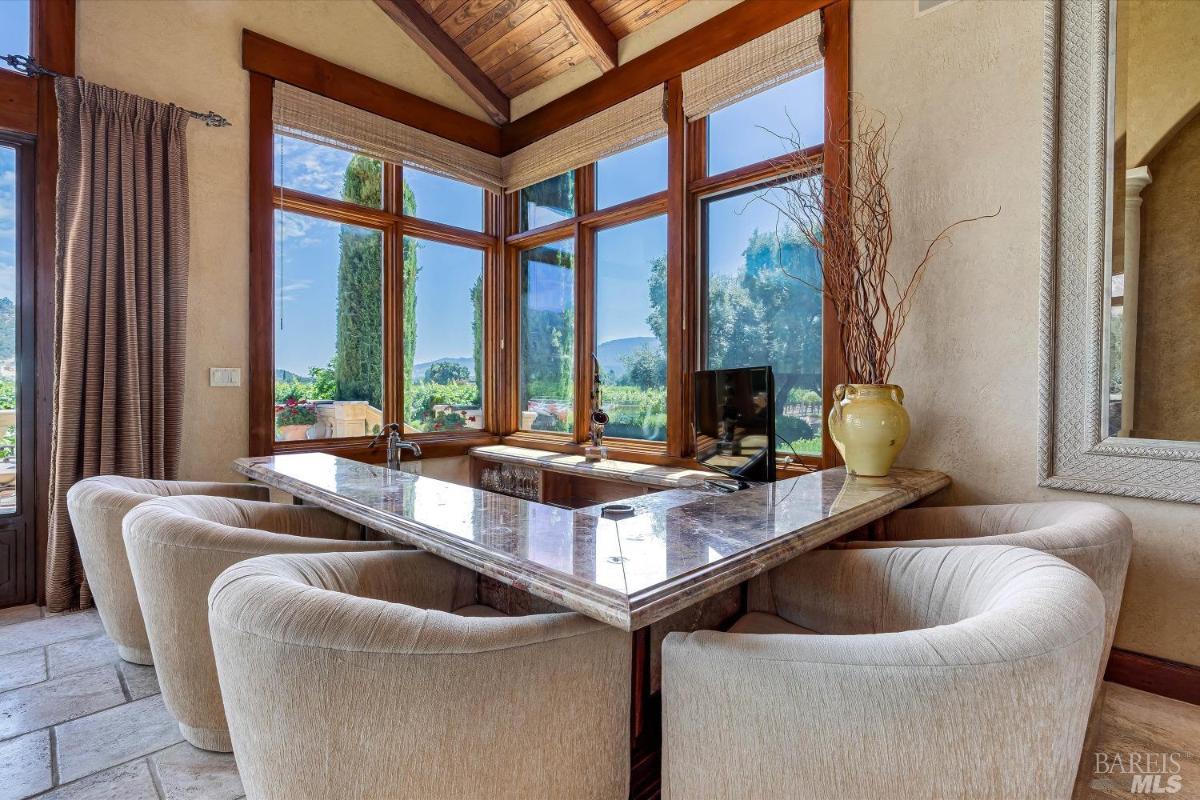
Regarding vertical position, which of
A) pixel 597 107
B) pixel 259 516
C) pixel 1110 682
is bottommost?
pixel 1110 682

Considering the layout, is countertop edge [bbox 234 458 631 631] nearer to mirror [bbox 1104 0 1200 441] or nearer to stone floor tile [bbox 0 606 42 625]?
stone floor tile [bbox 0 606 42 625]

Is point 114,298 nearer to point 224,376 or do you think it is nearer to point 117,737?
point 224,376

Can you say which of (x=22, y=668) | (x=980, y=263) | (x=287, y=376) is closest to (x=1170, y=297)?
(x=980, y=263)

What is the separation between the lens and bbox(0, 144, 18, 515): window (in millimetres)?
2646

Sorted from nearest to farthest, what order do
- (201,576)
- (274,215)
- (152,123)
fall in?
(201,576) → (152,123) → (274,215)

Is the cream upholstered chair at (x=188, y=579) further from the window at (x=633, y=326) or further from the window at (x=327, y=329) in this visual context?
the window at (x=633, y=326)

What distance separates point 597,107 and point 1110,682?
3.66 metres

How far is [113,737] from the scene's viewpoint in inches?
66.7

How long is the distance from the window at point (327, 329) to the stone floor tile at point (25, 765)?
1.84 m

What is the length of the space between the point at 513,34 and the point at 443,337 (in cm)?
196

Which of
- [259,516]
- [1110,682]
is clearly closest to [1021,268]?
[1110,682]

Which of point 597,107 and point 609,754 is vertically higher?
point 597,107

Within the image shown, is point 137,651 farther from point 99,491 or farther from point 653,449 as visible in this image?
point 653,449

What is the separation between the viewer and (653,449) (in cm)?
349
